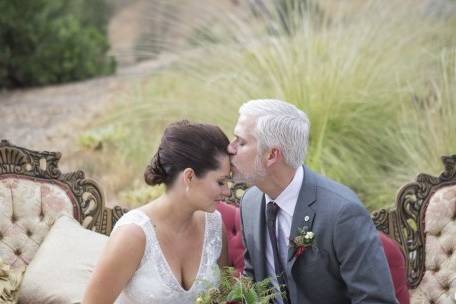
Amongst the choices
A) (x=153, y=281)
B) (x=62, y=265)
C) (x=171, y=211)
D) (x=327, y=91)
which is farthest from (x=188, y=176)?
(x=327, y=91)

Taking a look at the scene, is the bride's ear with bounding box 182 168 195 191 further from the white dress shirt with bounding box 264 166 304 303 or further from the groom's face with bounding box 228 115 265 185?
the white dress shirt with bounding box 264 166 304 303

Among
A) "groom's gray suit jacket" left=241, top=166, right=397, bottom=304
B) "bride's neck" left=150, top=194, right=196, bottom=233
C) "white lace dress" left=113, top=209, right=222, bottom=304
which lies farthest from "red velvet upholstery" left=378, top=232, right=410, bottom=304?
"bride's neck" left=150, top=194, right=196, bottom=233

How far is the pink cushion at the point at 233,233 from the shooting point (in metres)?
3.54

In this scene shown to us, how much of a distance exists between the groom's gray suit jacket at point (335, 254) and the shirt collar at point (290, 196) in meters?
0.03

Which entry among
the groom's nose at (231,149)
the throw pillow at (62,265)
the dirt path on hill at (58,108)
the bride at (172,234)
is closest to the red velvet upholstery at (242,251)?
the bride at (172,234)

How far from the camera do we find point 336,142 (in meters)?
5.96

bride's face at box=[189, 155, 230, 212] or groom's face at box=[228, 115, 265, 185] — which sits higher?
groom's face at box=[228, 115, 265, 185]

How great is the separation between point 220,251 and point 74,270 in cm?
68

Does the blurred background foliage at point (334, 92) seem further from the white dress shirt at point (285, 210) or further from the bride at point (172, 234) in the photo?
the white dress shirt at point (285, 210)

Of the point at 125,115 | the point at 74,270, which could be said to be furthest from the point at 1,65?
the point at 74,270

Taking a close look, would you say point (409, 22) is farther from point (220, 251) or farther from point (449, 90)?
point (220, 251)

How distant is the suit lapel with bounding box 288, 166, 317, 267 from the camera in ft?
10.3

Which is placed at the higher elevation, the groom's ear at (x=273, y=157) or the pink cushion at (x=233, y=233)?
the groom's ear at (x=273, y=157)

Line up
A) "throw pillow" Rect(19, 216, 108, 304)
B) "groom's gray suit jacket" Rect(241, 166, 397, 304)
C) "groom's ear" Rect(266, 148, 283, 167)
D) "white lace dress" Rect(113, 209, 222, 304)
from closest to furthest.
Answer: "groom's gray suit jacket" Rect(241, 166, 397, 304) < "groom's ear" Rect(266, 148, 283, 167) < "white lace dress" Rect(113, 209, 222, 304) < "throw pillow" Rect(19, 216, 108, 304)
